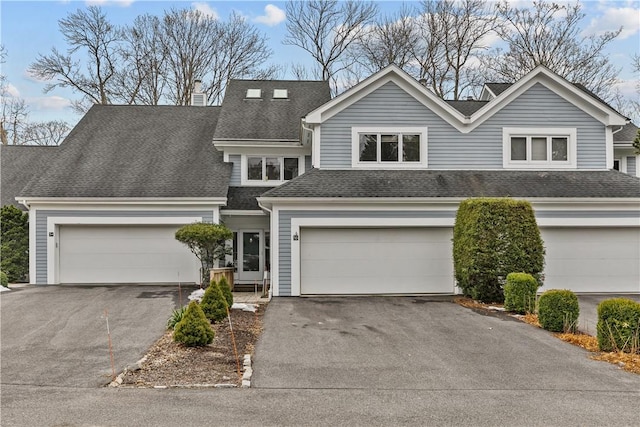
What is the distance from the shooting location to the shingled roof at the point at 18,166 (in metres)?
19.1

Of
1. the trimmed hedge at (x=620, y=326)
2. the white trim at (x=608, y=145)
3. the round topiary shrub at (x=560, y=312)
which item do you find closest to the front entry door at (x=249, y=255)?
the round topiary shrub at (x=560, y=312)

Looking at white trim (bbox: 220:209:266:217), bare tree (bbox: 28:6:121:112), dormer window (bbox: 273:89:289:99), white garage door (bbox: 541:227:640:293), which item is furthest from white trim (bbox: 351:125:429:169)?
bare tree (bbox: 28:6:121:112)

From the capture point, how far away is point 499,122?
1566 cm

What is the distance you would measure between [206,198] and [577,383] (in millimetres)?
11966

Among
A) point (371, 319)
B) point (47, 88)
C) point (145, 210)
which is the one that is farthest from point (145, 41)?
point (371, 319)

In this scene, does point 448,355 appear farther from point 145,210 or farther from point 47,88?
point 47,88

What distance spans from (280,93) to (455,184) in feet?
31.5

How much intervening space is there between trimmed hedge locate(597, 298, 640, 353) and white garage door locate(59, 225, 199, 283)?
38.9 ft

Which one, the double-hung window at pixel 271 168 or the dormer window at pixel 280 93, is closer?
the double-hung window at pixel 271 168

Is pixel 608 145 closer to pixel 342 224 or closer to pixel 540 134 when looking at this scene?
pixel 540 134

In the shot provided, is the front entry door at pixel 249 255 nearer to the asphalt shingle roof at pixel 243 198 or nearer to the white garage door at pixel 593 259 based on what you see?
the asphalt shingle roof at pixel 243 198

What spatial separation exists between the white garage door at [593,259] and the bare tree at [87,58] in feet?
86.7

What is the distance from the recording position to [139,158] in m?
18.0

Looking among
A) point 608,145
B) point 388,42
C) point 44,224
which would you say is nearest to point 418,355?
point 608,145
